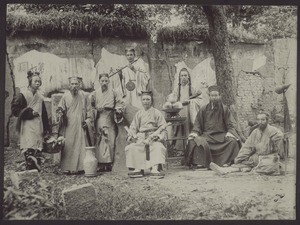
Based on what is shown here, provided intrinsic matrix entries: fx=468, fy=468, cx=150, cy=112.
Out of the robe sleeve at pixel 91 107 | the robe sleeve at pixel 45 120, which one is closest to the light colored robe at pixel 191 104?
the robe sleeve at pixel 91 107

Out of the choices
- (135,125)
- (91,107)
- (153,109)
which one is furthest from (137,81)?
(91,107)

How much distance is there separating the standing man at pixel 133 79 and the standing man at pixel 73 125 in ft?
1.90

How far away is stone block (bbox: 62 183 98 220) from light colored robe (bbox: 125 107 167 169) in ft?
2.16

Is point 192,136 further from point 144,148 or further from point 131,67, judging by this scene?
point 131,67

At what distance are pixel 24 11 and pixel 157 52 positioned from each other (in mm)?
1848

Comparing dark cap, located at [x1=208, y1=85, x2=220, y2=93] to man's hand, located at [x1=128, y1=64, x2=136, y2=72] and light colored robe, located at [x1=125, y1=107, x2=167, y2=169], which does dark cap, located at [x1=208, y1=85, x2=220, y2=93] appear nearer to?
light colored robe, located at [x1=125, y1=107, x2=167, y2=169]

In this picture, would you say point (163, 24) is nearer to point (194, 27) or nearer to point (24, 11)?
point (194, 27)

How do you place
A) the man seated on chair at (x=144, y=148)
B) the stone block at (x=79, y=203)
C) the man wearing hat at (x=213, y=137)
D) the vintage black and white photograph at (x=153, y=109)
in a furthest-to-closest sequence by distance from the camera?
1. the man wearing hat at (x=213, y=137)
2. the man seated on chair at (x=144, y=148)
3. the vintage black and white photograph at (x=153, y=109)
4. the stone block at (x=79, y=203)

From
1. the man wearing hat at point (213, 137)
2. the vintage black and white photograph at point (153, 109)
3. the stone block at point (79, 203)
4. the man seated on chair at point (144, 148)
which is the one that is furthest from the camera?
the man wearing hat at point (213, 137)

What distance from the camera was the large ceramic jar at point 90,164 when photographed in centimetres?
611

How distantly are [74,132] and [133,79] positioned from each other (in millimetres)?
1064

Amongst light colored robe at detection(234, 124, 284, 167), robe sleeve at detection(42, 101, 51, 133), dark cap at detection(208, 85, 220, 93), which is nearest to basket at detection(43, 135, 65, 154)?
robe sleeve at detection(42, 101, 51, 133)

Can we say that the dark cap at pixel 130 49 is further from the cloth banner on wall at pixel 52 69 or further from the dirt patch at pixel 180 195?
the dirt patch at pixel 180 195

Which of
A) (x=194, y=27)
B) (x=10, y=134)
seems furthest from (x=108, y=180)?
(x=194, y=27)
